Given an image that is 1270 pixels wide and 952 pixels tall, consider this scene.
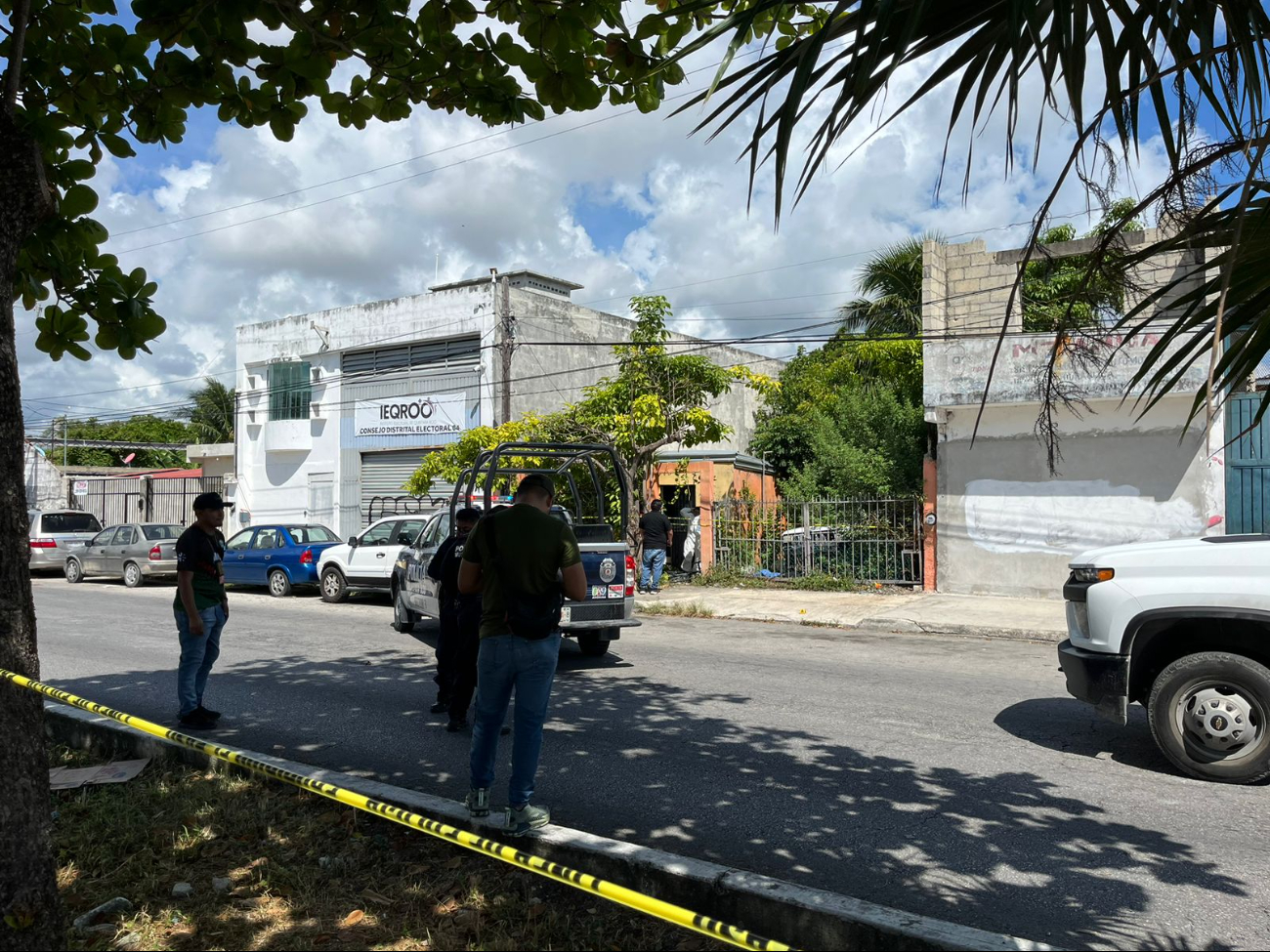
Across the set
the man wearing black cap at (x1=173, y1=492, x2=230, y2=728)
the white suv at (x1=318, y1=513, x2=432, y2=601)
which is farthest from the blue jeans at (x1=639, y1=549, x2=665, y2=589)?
the man wearing black cap at (x1=173, y1=492, x2=230, y2=728)

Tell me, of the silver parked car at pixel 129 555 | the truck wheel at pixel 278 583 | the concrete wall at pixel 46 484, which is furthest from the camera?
the concrete wall at pixel 46 484

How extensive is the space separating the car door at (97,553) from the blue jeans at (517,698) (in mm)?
21062

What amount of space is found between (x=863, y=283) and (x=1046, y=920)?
74.8 ft

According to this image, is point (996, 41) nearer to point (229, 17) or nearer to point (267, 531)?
point (229, 17)

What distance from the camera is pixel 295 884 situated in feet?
14.1

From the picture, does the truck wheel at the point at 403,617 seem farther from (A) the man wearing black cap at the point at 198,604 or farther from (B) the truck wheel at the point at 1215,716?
(B) the truck wheel at the point at 1215,716

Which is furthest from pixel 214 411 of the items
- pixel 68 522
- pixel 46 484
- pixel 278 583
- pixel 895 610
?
pixel 895 610

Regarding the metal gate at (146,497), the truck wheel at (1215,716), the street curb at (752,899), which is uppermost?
the metal gate at (146,497)

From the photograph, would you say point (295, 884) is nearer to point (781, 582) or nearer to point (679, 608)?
point (679, 608)

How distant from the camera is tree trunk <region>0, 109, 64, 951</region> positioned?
343cm

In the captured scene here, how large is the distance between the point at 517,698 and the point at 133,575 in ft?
65.7

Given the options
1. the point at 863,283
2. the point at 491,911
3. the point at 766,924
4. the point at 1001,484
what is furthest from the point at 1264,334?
the point at 863,283

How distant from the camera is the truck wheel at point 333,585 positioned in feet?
57.1

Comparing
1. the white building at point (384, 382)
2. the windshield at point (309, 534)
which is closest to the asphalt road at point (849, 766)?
the windshield at point (309, 534)
